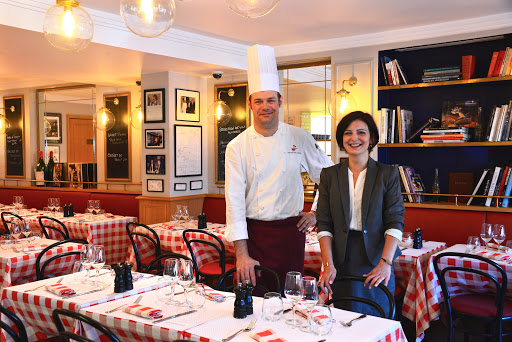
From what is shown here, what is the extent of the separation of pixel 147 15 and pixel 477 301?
2975 millimetres

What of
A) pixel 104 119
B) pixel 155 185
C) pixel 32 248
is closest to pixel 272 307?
pixel 32 248

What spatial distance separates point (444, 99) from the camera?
6.33 m

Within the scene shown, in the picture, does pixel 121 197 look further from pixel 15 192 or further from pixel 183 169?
pixel 15 192

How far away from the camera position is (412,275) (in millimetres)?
4113

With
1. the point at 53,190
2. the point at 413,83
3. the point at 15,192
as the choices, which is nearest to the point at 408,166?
the point at 413,83

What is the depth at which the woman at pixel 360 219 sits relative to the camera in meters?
2.76

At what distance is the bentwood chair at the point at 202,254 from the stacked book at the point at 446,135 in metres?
2.64

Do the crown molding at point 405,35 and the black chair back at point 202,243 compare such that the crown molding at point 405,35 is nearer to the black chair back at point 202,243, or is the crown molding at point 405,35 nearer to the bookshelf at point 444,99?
the bookshelf at point 444,99

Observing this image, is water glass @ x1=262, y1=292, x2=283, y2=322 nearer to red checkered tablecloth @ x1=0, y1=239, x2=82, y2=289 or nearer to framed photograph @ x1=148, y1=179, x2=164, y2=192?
red checkered tablecloth @ x1=0, y1=239, x2=82, y2=289

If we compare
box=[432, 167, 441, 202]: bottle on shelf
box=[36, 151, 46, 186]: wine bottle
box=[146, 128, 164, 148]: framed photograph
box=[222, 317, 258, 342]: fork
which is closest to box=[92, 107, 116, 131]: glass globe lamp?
box=[146, 128, 164, 148]: framed photograph

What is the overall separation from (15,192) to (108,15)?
526cm

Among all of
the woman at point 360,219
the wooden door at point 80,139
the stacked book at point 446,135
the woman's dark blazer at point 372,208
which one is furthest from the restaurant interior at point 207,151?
the wooden door at point 80,139

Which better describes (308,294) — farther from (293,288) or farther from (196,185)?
(196,185)

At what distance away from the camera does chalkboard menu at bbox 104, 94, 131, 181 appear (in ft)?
29.5
